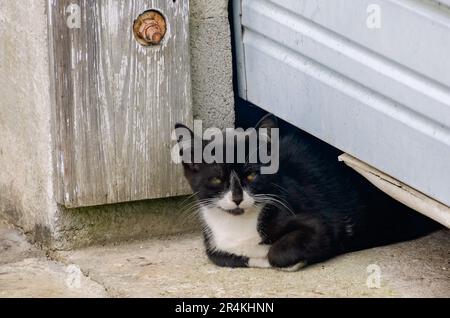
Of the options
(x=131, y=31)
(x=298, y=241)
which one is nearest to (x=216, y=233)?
(x=298, y=241)

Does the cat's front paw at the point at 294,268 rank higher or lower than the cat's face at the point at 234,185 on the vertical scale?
lower

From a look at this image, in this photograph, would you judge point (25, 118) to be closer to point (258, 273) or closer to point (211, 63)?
point (211, 63)

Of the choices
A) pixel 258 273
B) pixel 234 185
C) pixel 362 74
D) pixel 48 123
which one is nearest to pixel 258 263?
pixel 258 273

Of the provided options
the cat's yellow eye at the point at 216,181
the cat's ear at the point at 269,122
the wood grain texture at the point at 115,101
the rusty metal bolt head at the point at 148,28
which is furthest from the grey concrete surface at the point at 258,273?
the rusty metal bolt head at the point at 148,28

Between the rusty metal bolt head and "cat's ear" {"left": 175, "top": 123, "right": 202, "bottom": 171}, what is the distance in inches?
16.4

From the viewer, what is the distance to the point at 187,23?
437 centimetres

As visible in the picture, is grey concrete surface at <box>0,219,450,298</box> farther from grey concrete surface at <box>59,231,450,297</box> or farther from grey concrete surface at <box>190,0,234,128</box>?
grey concrete surface at <box>190,0,234,128</box>

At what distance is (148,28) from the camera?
4250 millimetres

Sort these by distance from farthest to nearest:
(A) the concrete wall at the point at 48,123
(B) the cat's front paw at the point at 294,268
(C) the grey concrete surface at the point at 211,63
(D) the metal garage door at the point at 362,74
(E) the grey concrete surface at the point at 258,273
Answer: (C) the grey concrete surface at the point at 211,63
(A) the concrete wall at the point at 48,123
(B) the cat's front paw at the point at 294,268
(E) the grey concrete surface at the point at 258,273
(D) the metal garage door at the point at 362,74

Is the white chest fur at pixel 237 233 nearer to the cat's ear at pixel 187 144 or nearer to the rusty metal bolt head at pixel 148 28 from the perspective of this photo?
the cat's ear at pixel 187 144

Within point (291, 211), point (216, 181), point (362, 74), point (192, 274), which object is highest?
point (362, 74)

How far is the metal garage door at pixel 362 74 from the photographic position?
3.62 metres

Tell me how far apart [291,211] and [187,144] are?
585 mm

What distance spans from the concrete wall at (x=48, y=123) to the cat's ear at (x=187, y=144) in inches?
12.7
